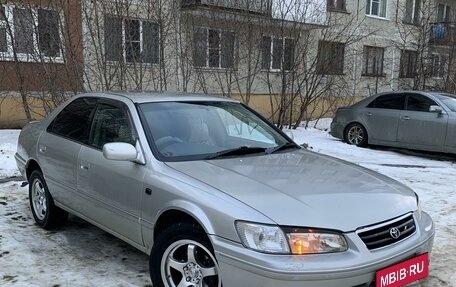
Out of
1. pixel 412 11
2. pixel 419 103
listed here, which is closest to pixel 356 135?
pixel 419 103

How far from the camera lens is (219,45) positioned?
1258 cm

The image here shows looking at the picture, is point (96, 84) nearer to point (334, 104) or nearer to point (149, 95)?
point (149, 95)

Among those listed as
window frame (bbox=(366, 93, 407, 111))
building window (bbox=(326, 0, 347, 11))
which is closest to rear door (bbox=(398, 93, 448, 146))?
window frame (bbox=(366, 93, 407, 111))

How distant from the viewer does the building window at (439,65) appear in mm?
17391

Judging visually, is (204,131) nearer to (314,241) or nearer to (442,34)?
(314,241)

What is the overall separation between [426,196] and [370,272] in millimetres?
4078

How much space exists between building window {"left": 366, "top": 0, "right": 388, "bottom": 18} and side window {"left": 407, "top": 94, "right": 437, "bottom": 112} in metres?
13.3

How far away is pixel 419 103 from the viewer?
1008 centimetres

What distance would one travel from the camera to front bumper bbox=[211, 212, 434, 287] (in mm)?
2564

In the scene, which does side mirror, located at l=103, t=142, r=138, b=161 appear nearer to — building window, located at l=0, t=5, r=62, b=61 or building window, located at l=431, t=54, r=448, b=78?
building window, located at l=0, t=5, r=62, b=61

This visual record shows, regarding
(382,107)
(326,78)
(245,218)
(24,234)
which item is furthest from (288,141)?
(326,78)

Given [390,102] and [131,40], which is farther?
[131,40]

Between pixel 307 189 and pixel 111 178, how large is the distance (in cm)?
158

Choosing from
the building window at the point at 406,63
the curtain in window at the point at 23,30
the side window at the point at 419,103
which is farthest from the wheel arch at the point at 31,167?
the building window at the point at 406,63
